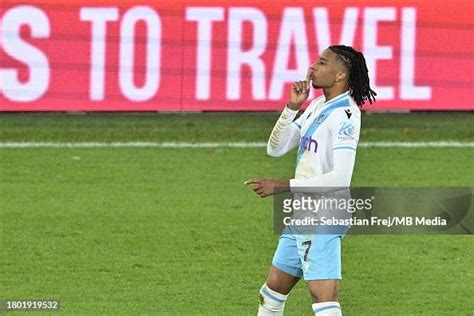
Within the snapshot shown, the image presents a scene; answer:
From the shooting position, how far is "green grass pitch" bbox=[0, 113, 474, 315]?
11.7m

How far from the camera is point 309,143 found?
29.1ft

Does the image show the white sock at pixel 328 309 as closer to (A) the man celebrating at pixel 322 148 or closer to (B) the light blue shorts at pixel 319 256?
(A) the man celebrating at pixel 322 148

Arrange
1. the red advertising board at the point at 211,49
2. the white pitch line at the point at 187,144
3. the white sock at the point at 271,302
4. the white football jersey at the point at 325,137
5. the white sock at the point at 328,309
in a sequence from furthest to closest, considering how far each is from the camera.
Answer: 1. the red advertising board at the point at 211,49
2. the white pitch line at the point at 187,144
3. the white sock at the point at 271,302
4. the white sock at the point at 328,309
5. the white football jersey at the point at 325,137

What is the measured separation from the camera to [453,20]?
19.3 m

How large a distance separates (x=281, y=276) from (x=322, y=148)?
94 cm

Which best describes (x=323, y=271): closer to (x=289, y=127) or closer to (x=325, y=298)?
(x=325, y=298)

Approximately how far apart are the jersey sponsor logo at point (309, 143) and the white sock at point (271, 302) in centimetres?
100

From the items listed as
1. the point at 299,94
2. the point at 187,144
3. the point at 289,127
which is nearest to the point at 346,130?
the point at 299,94

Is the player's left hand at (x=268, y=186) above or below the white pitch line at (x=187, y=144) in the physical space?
above

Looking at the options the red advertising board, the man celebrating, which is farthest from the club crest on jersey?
the red advertising board

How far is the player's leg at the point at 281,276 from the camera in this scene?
9.12 meters

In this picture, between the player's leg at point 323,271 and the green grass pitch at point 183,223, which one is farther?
the green grass pitch at point 183,223

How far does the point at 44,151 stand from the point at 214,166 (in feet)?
7.32

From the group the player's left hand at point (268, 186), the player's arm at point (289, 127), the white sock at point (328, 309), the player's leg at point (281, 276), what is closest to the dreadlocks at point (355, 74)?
the player's arm at point (289, 127)
